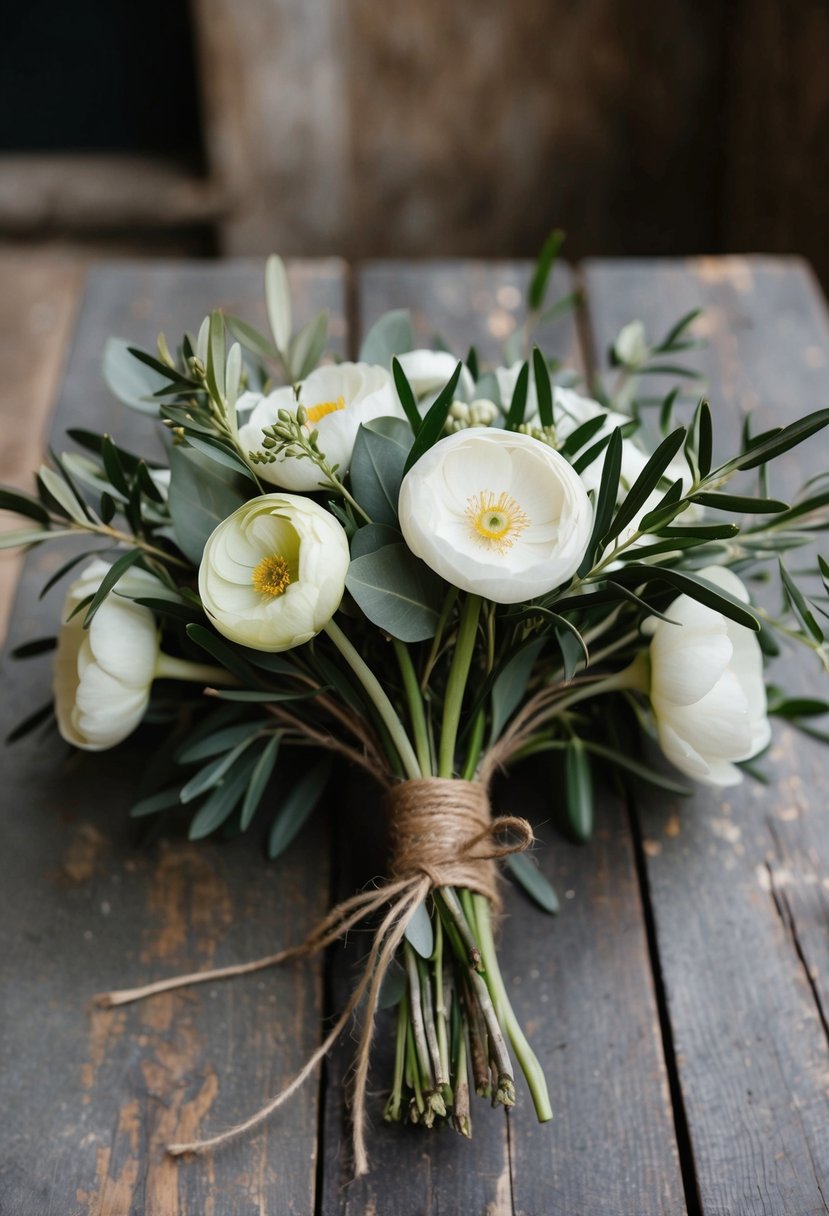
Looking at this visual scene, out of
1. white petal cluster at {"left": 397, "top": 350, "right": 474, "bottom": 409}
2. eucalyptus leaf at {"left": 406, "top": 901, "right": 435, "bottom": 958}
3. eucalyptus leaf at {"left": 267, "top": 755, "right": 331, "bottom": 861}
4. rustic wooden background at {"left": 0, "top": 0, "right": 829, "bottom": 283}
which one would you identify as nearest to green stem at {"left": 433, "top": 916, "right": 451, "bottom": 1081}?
eucalyptus leaf at {"left": 406, "top": 901, "right": 435, "bottom": 958}

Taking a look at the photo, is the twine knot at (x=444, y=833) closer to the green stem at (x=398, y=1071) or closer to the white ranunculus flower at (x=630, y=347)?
the green stem at (x=398, y=1071)

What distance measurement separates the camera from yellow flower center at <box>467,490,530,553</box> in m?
0.62

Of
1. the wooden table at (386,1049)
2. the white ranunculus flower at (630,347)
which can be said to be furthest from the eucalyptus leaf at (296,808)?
the white ranunculus flower at (630,347)

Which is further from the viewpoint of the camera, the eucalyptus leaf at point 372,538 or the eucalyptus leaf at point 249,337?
the eucalyptus leaf at point 249,337

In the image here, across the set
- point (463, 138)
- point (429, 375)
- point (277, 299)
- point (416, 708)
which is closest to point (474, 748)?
point (416, 708)

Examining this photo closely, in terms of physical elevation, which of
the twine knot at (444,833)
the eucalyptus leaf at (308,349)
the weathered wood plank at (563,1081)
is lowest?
the weathered wood plank at (563,1081)

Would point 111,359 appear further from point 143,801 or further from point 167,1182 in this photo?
point 167,1182

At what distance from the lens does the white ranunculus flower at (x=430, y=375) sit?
760 mm

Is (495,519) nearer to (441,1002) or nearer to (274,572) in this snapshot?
(274,572)

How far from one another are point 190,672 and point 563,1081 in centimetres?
36

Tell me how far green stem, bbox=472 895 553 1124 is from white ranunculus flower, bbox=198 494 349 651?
0.73ft

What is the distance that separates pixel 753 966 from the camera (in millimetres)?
742

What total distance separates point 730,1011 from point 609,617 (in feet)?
0.90

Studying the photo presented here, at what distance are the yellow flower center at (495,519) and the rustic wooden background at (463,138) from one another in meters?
1.55
